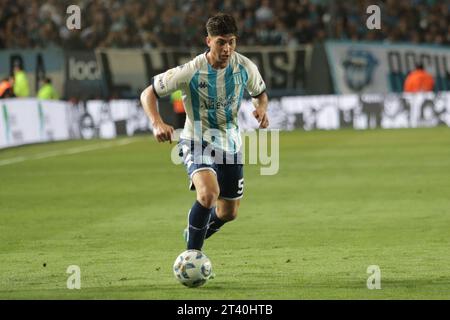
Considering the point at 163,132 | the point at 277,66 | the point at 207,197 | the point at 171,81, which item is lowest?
the point at 207,197

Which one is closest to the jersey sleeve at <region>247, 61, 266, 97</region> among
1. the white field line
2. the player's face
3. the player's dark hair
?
the player's face

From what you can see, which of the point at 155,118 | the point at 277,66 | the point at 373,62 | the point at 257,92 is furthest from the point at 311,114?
the point at 155,118

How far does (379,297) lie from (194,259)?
1.41 meters

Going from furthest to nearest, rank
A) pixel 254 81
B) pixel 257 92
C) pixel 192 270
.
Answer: pixel 257 92 < pixel 254 81 < pixel 192 270

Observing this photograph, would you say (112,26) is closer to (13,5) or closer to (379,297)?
(13,5)

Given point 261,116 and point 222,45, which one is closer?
point 222,45

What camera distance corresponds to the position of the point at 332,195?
15.3 m

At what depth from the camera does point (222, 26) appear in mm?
8531

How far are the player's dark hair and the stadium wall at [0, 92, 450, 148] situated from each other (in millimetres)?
22684

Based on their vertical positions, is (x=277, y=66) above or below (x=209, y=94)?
below

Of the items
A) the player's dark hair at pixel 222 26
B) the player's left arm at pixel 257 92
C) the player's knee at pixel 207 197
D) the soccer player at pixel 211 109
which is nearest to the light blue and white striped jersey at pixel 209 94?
the soccer player at pixel 211 109

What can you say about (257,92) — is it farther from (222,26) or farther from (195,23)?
(195,23)

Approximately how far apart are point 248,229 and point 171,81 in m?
3.46
